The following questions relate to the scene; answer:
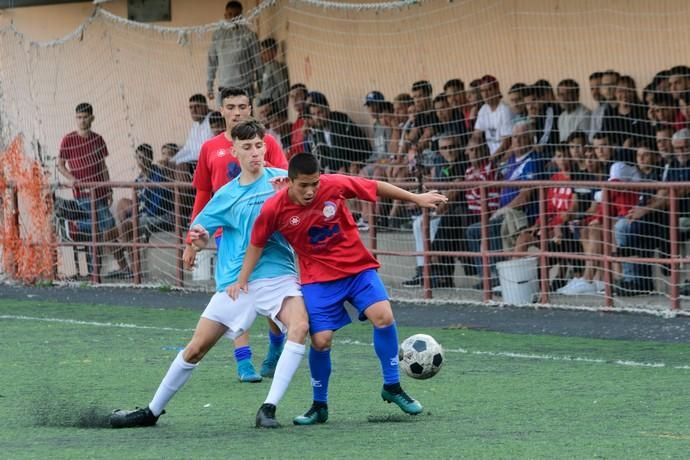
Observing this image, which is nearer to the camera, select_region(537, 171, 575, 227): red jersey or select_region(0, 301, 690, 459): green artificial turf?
select_region(0, 301, 690, 459): green artificial turf

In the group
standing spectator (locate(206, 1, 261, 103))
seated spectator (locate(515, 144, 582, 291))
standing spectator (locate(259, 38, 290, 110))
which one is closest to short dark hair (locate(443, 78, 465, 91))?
Result: seated spectator (locate(515, 144, 582, 291))

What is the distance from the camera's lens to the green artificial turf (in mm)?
6902

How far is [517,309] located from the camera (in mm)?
13492

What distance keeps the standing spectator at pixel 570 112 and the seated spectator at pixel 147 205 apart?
4.60 meters

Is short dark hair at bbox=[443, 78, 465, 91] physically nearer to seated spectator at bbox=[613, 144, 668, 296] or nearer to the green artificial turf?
seated spectator at bbox=[613, 144, 668, 296]

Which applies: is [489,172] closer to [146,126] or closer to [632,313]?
[632,313]

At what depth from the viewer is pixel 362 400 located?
8688 millimetres

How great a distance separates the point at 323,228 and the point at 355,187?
0.89 feet

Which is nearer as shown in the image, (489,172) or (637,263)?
(637,263)

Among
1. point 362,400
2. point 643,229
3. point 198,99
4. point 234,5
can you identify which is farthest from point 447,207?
point 362,400

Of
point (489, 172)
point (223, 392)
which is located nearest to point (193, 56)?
point (489, 172)

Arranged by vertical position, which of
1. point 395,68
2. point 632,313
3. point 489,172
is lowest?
point 632,313

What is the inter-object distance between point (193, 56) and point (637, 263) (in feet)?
21.0

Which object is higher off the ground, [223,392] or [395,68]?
[395,68]
